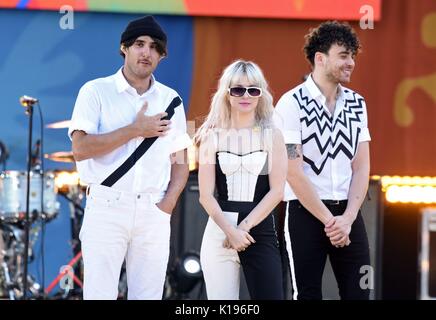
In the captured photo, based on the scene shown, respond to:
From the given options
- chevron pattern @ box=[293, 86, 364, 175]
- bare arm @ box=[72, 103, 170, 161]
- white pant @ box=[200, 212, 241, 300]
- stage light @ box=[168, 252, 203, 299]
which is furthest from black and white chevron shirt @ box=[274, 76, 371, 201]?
stage light @ box=[168, 252, 203, 299]

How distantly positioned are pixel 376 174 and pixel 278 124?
10.4ft

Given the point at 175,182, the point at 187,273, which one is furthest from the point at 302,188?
the point at 187,273

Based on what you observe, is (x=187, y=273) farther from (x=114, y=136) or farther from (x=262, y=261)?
(x=114, y=136)

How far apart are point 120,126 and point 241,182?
0.61 m

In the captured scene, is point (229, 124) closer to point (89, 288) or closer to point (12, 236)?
point (89, 288)

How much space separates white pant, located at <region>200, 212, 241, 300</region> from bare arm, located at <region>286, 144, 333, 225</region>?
525 millimetres

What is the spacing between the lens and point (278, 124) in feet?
17.0

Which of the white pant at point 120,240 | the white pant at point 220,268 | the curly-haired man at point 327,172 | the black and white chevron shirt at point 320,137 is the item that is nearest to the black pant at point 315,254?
the curly-haired man at point 327,172

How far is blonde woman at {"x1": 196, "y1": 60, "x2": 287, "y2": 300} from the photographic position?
4.69m

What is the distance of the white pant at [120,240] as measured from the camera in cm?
465

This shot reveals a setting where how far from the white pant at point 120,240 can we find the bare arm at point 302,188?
71 cm

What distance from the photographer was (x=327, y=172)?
5164mm

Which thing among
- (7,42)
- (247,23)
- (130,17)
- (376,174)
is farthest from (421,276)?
(7,42)

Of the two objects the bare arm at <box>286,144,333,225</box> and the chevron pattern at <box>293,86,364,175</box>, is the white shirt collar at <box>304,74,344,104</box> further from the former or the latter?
the bare arm at <box>286,144,333,225</box>
